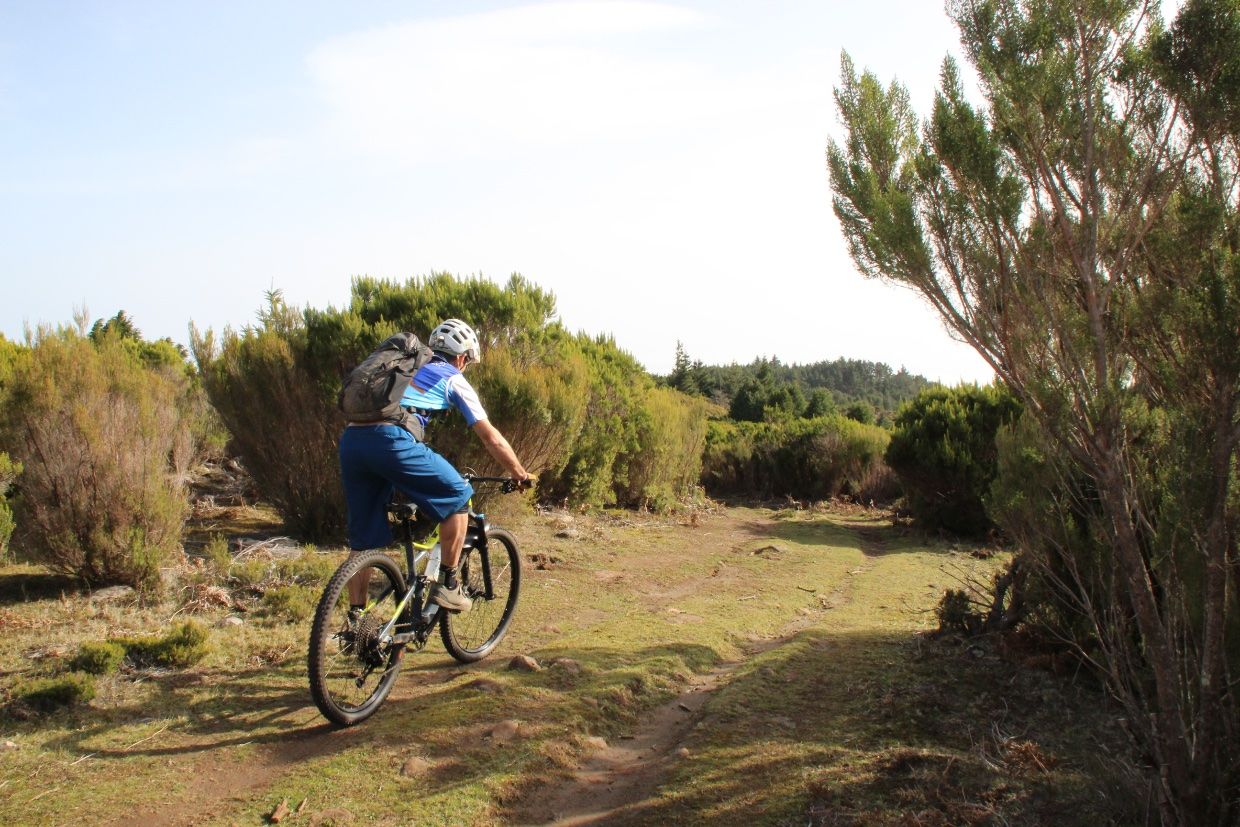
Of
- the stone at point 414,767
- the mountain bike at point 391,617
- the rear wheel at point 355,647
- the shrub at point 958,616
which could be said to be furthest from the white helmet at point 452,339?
the shrub at point 958,616

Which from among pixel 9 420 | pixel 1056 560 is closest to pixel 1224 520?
pixel 1056 560

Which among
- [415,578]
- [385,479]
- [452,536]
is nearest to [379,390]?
[385,479]

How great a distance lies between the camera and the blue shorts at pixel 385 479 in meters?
4.52

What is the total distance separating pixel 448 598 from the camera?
4.97m

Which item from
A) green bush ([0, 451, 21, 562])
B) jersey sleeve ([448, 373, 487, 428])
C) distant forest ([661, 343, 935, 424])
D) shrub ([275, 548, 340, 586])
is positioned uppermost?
distant forest ([661, 343, 935, 424])

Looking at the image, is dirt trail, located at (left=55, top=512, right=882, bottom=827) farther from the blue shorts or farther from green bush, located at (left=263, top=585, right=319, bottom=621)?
green bush, located at (left=263, top=585, right=319, bottom=621)

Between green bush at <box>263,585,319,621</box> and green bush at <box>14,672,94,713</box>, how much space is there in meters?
1.67

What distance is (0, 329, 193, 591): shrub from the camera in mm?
6312

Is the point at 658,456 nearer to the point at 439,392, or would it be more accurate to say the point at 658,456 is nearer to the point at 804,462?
the point at 804,462

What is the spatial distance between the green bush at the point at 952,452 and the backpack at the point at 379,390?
10501 mm

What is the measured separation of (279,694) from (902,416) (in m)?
11.7

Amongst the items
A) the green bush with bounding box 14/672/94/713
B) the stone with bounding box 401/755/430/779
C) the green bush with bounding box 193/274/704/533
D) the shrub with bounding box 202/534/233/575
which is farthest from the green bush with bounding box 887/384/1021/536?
the green bush with bounding box 14/672/94/713

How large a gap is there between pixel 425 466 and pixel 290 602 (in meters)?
2.35

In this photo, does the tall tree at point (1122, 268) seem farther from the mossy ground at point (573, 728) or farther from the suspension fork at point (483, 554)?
the suspension fork at point (483, 554)
